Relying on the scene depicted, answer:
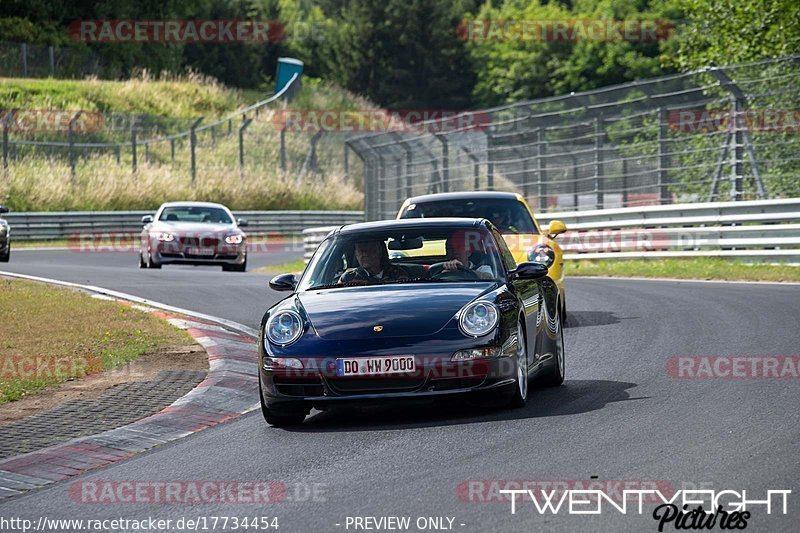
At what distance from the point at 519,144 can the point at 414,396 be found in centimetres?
2050

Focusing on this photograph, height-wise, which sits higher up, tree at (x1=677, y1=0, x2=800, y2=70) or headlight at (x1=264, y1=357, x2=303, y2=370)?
tree at (x1=677, y1=0, x2=800, y2=70)

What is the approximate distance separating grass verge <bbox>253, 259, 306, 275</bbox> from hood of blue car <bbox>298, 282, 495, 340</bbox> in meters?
18.5

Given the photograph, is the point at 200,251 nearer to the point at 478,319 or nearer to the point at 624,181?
the point at 624,181

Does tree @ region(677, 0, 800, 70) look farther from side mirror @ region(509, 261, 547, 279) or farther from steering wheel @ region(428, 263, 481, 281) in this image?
steering wheel @ region(428, 263, 481, 281)

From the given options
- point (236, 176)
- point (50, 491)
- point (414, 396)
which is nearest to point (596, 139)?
point (414, 396)

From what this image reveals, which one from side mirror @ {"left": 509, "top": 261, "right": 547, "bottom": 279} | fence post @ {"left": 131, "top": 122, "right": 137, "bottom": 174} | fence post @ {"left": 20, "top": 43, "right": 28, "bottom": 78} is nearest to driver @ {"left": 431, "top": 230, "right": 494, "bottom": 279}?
side mirror @ {"left": 509, "top": 261, "right": 547, "bottom": 279}

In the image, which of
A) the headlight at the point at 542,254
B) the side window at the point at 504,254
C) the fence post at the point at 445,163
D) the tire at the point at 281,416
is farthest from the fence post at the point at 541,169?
the tire at the point at 281,416

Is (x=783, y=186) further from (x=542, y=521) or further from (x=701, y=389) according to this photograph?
(x=542, y=521)

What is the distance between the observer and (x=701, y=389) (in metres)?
9.30

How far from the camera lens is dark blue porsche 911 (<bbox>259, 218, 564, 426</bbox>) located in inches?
327

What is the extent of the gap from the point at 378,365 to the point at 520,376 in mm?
987

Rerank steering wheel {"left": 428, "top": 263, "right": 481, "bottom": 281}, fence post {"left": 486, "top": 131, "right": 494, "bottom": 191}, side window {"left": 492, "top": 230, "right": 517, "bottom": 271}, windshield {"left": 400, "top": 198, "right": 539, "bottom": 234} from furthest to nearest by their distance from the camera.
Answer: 1. fence post {"left": 486, "top": 131, "right": 494, "bottom": 191}
2. windshield {"left": 400, "top": 198, "right": 539, "bottom": 234}
3. side window {"left": 492, "top": 230, "right": 517, "bottom": 271}
4. steering wheel {"left": 428, "top": 263, "right": 481, "bottom": 281}

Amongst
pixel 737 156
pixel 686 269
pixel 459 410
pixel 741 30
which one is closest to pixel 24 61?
pixel 741 30

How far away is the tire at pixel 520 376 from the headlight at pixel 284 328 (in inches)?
54.1
